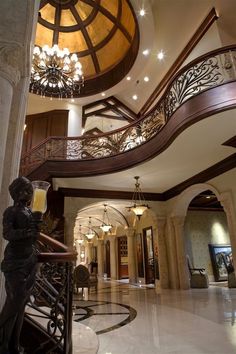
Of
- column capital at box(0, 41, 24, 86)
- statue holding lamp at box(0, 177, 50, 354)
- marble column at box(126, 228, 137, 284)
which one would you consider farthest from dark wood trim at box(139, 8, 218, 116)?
statue holding lamp at box(0, 177, 50, 354)

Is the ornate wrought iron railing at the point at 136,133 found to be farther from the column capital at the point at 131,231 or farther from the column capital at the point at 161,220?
the column capital at the point at 131,231

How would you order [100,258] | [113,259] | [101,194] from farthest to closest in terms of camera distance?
[100,258] → [113,259] → [101,194]

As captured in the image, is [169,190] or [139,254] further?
[139,254]

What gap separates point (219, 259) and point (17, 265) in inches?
487

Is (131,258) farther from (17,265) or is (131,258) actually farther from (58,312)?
(17,265)

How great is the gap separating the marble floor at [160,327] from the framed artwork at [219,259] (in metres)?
5.58

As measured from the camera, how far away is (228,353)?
3.10 m

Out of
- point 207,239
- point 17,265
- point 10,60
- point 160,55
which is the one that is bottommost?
point 17,265

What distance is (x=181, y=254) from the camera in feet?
32.4

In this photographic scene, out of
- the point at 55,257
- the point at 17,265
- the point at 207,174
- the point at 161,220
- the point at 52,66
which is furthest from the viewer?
the point at 161,220

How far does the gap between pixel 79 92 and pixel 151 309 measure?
9.23m

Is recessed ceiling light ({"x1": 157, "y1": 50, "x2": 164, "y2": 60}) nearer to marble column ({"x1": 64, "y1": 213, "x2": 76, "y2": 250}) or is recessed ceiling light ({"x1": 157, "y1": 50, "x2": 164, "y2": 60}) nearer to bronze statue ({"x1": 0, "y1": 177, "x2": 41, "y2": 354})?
marble column ({"x1": 64, "y1": 213, "x2": 76, "y2": 250})

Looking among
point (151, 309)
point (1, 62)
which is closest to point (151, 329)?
point (151, 309)

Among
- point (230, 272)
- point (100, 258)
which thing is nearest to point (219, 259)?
point (230, 272)
